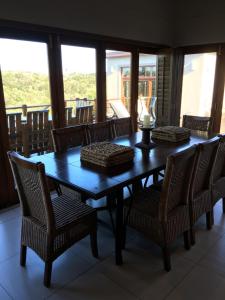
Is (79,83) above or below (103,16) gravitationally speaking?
below

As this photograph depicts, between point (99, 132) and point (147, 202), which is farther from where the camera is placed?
point (99, 132)

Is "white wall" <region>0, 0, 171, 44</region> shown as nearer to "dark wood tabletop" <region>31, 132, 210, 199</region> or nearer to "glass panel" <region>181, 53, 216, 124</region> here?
"glass panel" <region>181, 53, 216, 124</region>

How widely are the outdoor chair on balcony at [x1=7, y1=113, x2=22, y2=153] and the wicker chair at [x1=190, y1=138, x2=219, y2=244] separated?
7.00ft

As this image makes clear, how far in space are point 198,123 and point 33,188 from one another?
9.01 ft

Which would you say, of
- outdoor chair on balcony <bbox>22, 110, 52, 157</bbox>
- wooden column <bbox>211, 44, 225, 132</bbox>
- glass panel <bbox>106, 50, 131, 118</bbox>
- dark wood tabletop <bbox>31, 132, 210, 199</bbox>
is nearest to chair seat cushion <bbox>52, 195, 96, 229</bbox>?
dark wood tabletop <bbox>31, 132, 210, 199</bbox>

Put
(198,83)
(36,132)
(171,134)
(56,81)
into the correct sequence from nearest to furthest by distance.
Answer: (171,134) → (56,81) → (36,132) → (198,83)

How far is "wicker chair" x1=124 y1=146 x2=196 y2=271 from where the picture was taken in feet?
5.96

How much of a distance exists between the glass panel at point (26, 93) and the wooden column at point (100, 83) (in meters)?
0.83

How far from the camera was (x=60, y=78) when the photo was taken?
128 inches

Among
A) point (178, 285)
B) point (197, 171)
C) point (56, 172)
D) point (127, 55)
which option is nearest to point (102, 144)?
point (56, 172)

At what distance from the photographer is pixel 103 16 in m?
3.43

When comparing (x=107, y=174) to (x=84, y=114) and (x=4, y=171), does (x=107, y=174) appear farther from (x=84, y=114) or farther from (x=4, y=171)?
(x=84, y=114)

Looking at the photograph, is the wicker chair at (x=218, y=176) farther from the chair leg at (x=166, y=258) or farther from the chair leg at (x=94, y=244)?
the chair leg at (x=94, y=244)

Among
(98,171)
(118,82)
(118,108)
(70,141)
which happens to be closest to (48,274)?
(98,171)
